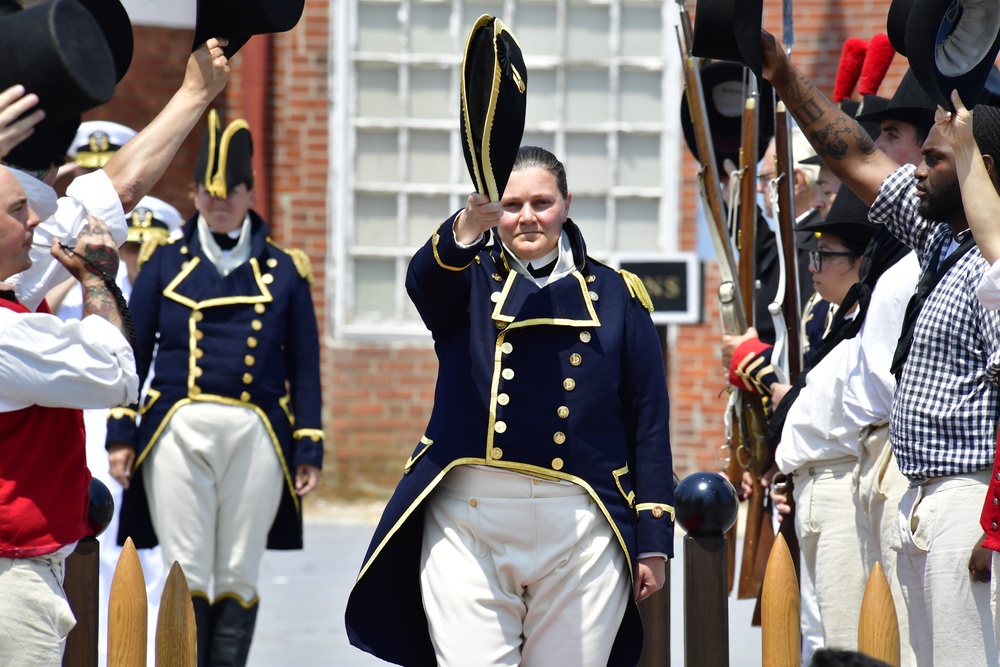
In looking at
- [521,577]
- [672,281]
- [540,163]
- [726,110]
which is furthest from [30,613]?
[672,281]

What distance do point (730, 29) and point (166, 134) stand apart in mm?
1476

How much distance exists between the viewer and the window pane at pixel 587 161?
31.6ft

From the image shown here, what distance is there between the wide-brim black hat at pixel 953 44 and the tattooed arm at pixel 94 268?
205cm

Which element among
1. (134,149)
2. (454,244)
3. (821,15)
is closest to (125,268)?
(134,149)

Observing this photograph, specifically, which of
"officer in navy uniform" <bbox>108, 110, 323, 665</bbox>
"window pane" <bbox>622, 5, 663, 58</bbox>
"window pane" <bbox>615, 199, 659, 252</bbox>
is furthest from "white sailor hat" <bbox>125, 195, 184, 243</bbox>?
"window pane" <bbox>622, 5, 663, 58</bbox>

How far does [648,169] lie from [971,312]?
6271mm

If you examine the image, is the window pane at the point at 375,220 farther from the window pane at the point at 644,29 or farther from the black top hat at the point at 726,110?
the black top hat at the point at 726,110

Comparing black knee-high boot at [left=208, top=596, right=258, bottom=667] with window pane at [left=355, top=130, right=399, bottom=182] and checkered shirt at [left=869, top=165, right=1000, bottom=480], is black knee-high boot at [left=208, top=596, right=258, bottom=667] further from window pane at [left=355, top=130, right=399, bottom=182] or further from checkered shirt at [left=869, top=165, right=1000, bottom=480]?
window pane at [left=355, top=130, right=399, bottom=182]

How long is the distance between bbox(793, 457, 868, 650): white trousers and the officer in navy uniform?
205 cm

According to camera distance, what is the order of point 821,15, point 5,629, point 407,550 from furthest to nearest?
1. point 821,15
2. point 407,550
3. point 5,629

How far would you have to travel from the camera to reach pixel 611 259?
31.0 ft

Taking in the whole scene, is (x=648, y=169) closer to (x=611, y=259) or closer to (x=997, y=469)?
(x=611, y=259)

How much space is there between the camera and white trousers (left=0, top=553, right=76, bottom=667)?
297 cm

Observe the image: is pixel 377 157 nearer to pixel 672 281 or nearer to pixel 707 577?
pixel 672 281
